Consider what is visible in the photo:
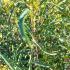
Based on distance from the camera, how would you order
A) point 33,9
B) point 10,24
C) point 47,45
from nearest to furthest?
1. point 33,9
2. point 47,45
3. point 10,24

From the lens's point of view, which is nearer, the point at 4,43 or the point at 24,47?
the point at 24,47

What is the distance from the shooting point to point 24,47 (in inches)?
48.4

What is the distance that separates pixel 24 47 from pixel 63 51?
0.61 ft

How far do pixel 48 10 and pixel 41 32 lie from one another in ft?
0.75

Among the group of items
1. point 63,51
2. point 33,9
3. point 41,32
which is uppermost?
point 33,9

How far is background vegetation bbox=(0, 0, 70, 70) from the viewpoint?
953 millimetres

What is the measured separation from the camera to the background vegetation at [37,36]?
95cm

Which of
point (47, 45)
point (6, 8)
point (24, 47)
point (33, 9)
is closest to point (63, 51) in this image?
point (47, 45)

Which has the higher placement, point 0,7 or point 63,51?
point 0,7

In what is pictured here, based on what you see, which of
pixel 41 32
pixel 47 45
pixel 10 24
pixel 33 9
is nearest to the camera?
pixel 33 9

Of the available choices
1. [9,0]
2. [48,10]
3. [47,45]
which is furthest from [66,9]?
[9,0]

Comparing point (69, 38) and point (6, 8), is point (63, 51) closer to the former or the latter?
point (69, 38)

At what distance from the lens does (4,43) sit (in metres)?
1.37

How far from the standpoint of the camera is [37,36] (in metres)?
1.05
